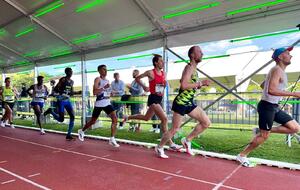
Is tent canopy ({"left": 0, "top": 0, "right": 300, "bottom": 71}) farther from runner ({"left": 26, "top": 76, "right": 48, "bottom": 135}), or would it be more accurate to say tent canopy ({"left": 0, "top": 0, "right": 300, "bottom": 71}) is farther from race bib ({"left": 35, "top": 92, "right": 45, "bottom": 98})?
race bib ({"left": 35, "top": 92, "right": 45, "bottom": 98})

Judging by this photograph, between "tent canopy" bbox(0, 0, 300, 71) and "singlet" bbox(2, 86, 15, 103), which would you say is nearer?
"tent canopy" bbox(0, 0, 300, 71)

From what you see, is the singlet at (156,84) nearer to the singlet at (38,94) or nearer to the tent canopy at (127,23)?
the tent canopy at (127,23)

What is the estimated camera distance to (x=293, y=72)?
7.60m

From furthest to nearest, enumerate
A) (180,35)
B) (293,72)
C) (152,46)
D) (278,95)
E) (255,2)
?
(293,72), (152,46), (180,35), (255,2), (278,95)

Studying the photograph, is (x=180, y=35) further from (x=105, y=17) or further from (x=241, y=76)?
(x=241, y=76)

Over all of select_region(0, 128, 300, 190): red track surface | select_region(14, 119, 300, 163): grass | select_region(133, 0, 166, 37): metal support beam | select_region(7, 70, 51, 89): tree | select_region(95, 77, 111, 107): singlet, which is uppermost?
select_region(133, 0, 166, 37): metal support beam

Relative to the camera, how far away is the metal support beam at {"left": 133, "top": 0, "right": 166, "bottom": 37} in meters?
5.81

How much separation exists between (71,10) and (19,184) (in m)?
4.56

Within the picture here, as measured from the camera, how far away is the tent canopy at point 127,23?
5152mm

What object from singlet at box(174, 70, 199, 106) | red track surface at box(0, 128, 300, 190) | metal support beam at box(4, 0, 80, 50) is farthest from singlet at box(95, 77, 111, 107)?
metal support beam at box(4, 0, 80, 50)

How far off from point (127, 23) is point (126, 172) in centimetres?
382

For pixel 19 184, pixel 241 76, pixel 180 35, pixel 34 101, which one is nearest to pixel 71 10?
pixel 180 35

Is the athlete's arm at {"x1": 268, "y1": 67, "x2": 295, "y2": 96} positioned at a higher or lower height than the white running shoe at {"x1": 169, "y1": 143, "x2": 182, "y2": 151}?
higher

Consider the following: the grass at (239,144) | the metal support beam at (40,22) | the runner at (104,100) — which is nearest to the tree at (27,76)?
the metal support beam at (40,22)
